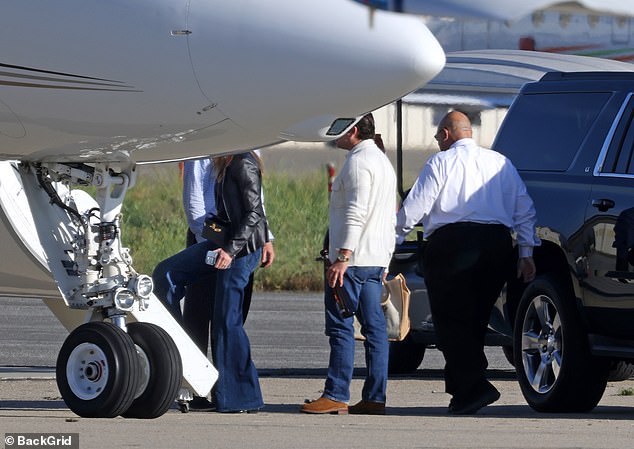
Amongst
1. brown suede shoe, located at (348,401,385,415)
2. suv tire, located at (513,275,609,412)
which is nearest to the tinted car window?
Result: suv tire, located at (513,275,609,412)

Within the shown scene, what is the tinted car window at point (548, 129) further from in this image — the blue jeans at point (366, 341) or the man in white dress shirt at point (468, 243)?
the blue jeans at point (366, 341)

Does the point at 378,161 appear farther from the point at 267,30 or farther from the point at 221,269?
the point at 267,30

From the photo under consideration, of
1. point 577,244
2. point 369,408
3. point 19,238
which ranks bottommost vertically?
point 369,408

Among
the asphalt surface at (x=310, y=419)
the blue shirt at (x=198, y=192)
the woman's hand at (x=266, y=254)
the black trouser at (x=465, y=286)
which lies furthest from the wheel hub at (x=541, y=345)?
the blue shirt at (x=198, y=192)

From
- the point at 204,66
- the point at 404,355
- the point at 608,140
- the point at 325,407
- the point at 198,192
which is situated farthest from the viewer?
the point at 404,355

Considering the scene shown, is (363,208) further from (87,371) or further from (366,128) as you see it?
(87,371)

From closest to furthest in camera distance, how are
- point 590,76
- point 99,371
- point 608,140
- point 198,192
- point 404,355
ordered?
point 99,371 → point 608,140 → point 590,76 → point 198,192 → point 404,355

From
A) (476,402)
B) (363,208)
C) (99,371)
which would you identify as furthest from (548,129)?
(99,371)

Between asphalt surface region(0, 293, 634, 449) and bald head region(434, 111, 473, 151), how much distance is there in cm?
150

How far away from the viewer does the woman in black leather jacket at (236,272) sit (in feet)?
31.6

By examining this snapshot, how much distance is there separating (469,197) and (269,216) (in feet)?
51.4

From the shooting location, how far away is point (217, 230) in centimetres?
969

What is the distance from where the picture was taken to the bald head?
9992mm

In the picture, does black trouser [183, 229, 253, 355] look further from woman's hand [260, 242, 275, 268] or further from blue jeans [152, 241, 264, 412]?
blue jeans [152, 241, 264, 412]
